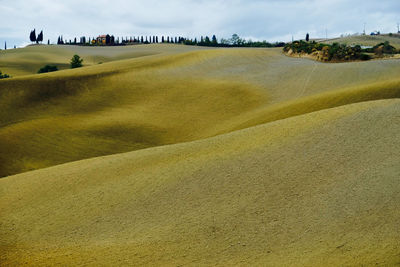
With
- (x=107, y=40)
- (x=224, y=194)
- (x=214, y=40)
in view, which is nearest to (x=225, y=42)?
(x=214, y=40)

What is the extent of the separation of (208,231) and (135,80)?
32892mm

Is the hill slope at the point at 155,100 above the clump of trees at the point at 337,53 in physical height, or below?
below

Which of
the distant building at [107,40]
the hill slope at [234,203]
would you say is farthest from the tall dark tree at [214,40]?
the hill slope at [234,203]

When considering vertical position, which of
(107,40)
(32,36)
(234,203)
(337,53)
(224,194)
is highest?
(32,36)

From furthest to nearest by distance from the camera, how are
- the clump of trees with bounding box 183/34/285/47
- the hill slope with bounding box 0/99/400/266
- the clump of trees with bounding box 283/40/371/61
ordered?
the clump of trees with bounding box 183/34/285/47 → the clump of trees with bounding box 283/40/371/61 → the hill slope with bounding box 0/99/400/266

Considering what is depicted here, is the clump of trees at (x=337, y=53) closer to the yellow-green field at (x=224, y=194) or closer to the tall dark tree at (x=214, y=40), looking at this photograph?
the yellow-green field at (x=224, y=194)

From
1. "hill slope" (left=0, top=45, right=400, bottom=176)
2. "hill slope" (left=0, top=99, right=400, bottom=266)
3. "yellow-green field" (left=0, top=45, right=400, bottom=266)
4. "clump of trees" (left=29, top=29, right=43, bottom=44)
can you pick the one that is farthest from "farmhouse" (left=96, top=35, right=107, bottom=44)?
"hill slope" (left=0, top=99, right=400, bottom=266)

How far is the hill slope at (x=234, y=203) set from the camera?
12.5m

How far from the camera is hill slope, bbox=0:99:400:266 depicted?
1253 cm

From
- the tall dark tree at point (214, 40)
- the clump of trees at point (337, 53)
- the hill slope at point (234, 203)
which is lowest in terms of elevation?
the hill slope at point (234, 203)

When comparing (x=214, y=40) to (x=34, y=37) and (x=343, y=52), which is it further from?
(x=343, y=52)

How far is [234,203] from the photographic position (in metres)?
14.9

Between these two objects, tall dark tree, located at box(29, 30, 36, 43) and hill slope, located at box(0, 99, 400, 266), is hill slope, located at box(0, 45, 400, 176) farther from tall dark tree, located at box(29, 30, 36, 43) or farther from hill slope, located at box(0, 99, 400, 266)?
tall dark tree, located at box(29, 30, 36, 43)

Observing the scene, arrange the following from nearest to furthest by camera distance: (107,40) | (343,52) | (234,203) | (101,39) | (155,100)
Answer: (234,203)
(155,100)
(343,52)
(107,40)
(101,39)
